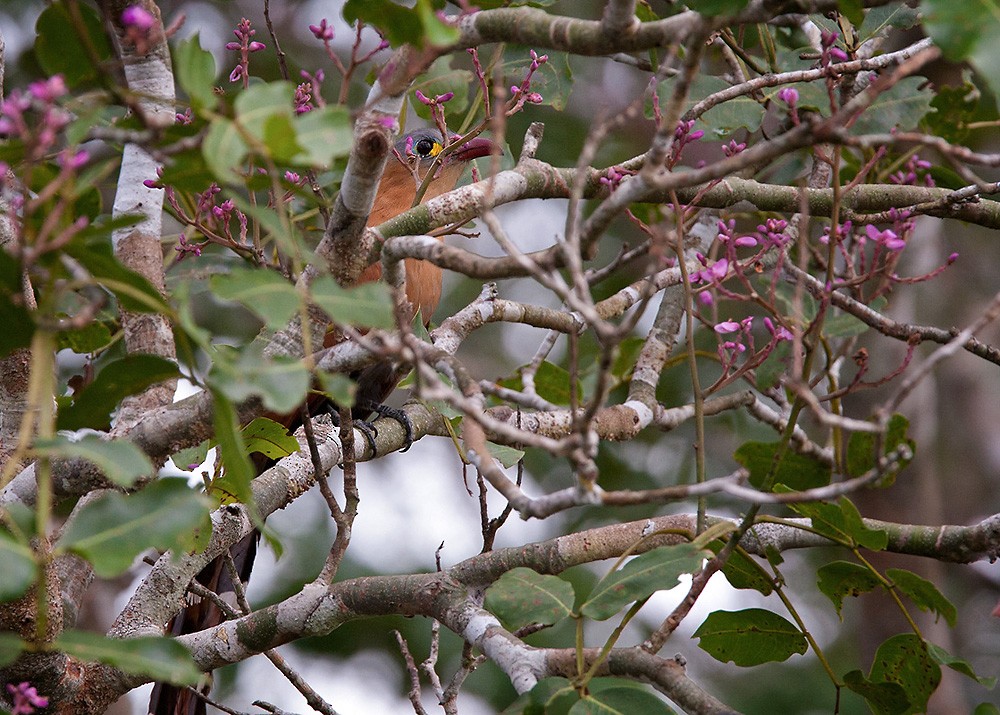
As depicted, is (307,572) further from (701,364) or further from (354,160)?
(354,160)

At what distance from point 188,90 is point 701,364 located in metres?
4.87

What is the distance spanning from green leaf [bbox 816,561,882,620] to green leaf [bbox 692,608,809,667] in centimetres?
14

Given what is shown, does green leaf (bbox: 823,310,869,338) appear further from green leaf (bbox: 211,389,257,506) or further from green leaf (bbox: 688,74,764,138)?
green leaf (bbox: 211,389,257,506)

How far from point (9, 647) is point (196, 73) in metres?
0.63

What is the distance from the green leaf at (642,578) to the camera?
1517 mm

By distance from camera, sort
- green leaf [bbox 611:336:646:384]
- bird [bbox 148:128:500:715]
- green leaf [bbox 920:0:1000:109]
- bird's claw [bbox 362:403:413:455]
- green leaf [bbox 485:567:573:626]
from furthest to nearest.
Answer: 1. green leaf [bbox 611:336:646:384]
2. bird's claw [bbox 362:403:413:455]
3. bird [bbox 148:128:500:715]
4. green leaf [bbox 485:567:573:626]
5. green leaf [bbox 920:0:1000:109]

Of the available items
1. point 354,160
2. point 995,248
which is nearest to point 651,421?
point 354,160

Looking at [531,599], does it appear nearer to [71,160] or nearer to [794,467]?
[71,160]

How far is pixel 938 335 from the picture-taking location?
255 centimetres

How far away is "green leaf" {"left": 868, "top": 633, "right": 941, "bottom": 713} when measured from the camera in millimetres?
2020

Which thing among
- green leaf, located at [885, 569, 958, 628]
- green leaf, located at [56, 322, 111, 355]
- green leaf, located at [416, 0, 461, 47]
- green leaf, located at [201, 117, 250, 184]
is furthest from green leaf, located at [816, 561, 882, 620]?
green leaf, located at [56, 322, 111, 355]

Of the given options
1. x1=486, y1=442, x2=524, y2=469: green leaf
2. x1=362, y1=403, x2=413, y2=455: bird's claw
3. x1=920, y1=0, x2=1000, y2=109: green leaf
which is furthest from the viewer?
x1=362, y1=403, x2=413, y2=455: bird's claw

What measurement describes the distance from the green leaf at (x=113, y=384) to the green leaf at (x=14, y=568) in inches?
13.6

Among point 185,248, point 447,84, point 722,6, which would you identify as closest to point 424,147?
point 447,84
